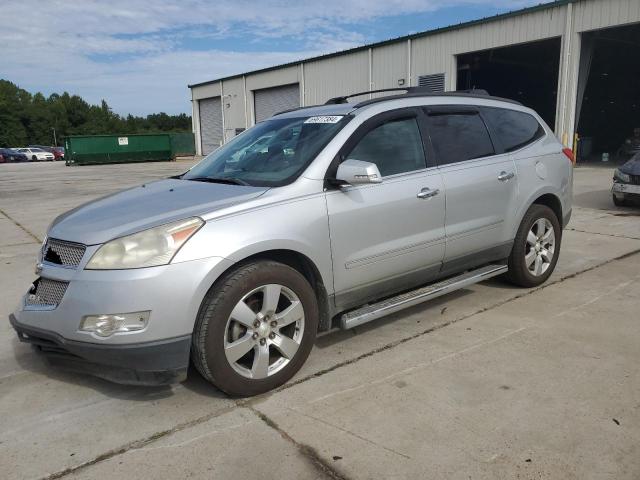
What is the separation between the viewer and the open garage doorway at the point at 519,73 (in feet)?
88.4

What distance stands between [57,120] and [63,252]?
110410 millimetres

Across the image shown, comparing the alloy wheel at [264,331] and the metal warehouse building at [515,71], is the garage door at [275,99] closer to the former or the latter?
the metal warehouse building at [515,71]

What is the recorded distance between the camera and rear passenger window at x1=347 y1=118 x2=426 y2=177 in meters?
3.69

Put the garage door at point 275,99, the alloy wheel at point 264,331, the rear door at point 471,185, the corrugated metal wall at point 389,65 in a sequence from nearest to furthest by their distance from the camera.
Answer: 1. the alloy wheel at point 264,331
2. the rear door at point 471,185
3. the corrugated metal wall at point 389,65
4. the garage door at point 275,99

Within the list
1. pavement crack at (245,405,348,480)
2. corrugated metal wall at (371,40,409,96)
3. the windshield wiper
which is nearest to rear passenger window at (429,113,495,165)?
the windshield wiper

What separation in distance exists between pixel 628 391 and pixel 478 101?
2653 millimetres

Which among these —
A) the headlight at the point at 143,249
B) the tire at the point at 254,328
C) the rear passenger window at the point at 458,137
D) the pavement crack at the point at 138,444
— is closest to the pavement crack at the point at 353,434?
the tire at the point at 254,328

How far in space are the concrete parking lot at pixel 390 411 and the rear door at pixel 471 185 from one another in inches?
22.9

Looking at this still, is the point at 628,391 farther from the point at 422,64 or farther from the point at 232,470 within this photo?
the point at 422,64

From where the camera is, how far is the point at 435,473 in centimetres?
241

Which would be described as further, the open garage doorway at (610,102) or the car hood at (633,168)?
the open garage doorway at (610,102)

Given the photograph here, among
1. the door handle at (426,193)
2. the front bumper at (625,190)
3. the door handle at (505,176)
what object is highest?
the door handle at (505,176)

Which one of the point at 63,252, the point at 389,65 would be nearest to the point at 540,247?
the point at 63,252

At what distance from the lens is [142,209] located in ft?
10.4
